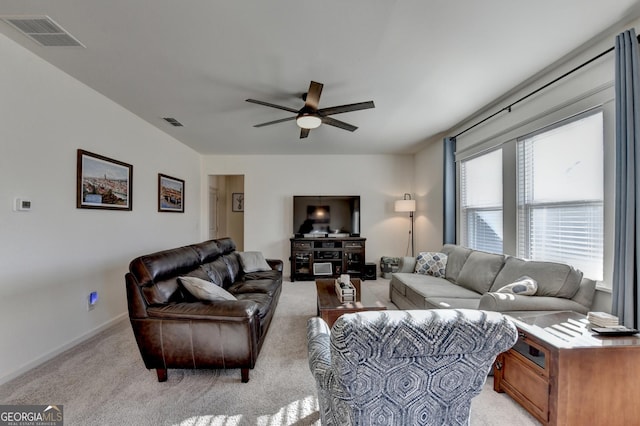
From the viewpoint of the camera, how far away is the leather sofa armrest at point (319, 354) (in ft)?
3.87

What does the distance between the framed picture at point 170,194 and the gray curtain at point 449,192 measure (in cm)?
455

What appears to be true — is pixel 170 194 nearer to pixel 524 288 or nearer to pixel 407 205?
pixel 407 205

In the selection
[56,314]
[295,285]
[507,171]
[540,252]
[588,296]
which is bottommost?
[295,285]

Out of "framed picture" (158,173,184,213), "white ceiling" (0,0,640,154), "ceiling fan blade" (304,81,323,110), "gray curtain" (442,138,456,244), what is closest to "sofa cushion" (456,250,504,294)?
"gray curtain" (442,138,456,244)

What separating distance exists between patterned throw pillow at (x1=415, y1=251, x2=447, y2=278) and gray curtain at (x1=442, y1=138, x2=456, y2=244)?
636 millimetres

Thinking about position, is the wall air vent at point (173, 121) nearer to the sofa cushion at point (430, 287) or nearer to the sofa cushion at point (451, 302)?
the sofa cushion at point (430, 287)

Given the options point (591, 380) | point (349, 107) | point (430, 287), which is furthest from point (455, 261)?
point (349, 107)

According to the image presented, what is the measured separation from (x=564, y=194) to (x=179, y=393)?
368cm

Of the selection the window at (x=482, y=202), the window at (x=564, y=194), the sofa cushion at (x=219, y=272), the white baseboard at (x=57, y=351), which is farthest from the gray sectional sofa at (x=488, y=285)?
the white baseboard at (x=57, y=351)

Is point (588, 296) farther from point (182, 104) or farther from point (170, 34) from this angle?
point (182, 104)

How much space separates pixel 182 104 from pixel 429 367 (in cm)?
358

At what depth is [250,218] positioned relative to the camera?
5773 mm

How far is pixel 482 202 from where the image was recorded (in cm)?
368

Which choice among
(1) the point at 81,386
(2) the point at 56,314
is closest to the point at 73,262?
(2) the point at 56,314
